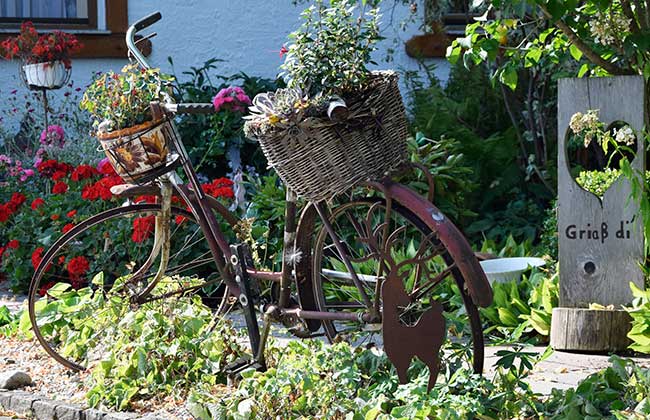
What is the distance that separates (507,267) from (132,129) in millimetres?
2645

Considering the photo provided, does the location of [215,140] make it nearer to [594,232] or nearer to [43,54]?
[43,54]

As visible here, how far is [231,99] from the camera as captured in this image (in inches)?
230

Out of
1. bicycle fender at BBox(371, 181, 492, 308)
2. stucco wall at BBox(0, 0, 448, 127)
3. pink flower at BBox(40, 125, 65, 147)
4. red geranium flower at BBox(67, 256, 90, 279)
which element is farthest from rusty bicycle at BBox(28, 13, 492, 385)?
stucco wall at BBox(0, 0, 448, 127)

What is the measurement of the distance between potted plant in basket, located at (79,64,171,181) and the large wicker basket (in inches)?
31.1

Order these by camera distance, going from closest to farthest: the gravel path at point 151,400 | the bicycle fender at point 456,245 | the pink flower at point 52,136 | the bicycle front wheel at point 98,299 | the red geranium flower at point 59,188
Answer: the bicycle fender at point 456,245 < the gravel path at point 151,400 < the bicycle front wheel at point 98,299 < the red geranium flower at point 59,188 < the pink flower at point 52,136

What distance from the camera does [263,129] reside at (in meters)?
4.39

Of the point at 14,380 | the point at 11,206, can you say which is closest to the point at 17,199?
the point at 11,206

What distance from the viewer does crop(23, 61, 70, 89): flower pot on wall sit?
9.82 m

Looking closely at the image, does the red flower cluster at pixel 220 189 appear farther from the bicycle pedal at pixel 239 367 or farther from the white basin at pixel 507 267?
the bicycle pedal at pixel 239 367

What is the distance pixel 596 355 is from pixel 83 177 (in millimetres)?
3862

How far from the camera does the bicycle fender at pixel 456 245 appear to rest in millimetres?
4117

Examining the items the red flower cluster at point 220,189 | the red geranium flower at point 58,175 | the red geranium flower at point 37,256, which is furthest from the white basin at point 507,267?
the red geranium flower at point 58,175

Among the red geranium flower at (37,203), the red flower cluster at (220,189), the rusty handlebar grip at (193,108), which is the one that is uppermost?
the rusty handlebar grip at (193,108)

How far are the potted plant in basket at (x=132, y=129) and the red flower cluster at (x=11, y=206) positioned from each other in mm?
3156
